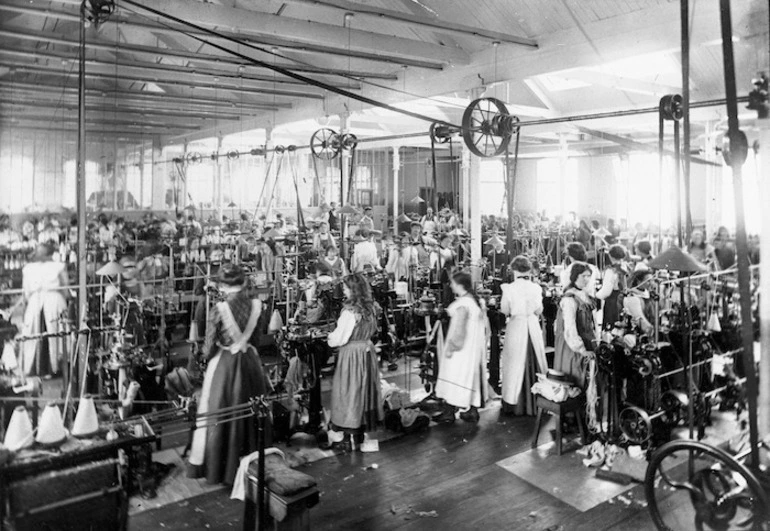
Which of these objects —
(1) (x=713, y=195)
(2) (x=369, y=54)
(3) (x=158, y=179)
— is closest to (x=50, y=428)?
(1) (x=713, y=195)

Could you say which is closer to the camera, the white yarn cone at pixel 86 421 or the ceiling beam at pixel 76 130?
the white yarn cone at pixel 86 421

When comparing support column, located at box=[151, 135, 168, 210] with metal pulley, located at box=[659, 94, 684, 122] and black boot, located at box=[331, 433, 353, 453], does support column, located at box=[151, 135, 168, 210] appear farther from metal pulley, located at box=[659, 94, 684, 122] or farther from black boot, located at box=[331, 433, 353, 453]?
metal pulley, located at box=[659, 94, 684, 122]

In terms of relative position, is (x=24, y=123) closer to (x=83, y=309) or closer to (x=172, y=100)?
(x=83, y=309)

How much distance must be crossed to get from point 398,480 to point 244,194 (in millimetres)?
15490

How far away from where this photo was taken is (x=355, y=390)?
514 cm

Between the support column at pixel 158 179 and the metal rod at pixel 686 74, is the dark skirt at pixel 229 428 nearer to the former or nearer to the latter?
the metal rod at pixel 686 74

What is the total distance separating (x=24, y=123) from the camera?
212 inches

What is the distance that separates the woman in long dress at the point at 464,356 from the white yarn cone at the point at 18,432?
350 cm

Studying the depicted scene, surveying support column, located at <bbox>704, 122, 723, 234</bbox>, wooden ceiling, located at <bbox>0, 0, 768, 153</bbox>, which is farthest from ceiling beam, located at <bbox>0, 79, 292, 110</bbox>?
support column, located at <bbox>704, 122, 723, 234</bbox>

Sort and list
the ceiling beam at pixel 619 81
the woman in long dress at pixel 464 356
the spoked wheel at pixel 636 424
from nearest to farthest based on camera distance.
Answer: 1. the spoked wheel at pixel 636 424
2. the woman in long dress at pixel 464 356
3. the ceiling beam at pixel 619 81

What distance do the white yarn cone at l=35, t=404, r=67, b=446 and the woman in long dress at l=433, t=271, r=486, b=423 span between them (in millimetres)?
3376

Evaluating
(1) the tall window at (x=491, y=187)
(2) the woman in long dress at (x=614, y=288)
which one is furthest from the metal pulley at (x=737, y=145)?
(1) the tall window at (x=491, y=187)

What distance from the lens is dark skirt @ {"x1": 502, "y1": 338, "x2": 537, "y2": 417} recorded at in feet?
19.5

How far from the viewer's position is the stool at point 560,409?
5121mm
